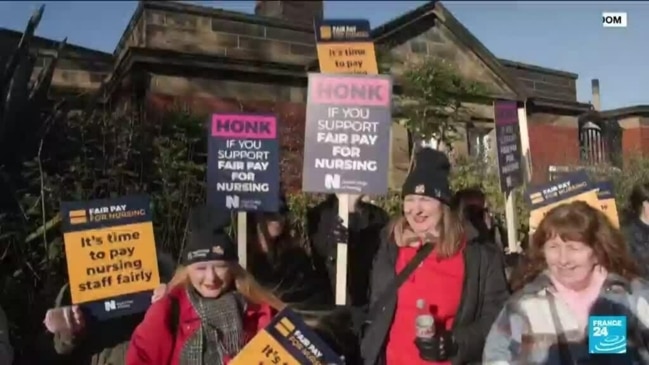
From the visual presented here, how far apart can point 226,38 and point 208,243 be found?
7.90 metres

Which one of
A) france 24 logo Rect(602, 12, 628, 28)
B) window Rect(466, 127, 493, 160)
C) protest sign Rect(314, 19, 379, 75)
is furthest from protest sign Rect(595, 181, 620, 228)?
window Rect(466, 127, 493, 160)

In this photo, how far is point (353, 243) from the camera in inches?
210

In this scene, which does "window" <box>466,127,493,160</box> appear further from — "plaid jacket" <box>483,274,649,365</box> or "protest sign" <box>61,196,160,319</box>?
"plaid jacket" <box>483,274,649,365</box>

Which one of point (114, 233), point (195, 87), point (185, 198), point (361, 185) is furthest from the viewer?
point (195, 87)

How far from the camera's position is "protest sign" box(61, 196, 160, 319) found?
13.9 ft

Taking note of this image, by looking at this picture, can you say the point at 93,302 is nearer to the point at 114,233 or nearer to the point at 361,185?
the point at 114,233

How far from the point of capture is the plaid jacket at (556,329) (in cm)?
332

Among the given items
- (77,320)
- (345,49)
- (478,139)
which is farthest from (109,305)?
(478,139)

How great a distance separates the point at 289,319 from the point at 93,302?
1201 mm

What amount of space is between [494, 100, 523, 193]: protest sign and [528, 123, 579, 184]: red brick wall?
0.59ft

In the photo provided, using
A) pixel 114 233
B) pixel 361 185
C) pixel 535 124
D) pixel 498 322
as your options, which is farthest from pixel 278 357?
pixel 535 124

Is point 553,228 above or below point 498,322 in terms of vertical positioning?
above

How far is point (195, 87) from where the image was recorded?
10680 millimetres

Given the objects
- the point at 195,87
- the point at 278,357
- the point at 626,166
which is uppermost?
the point at 195,87
